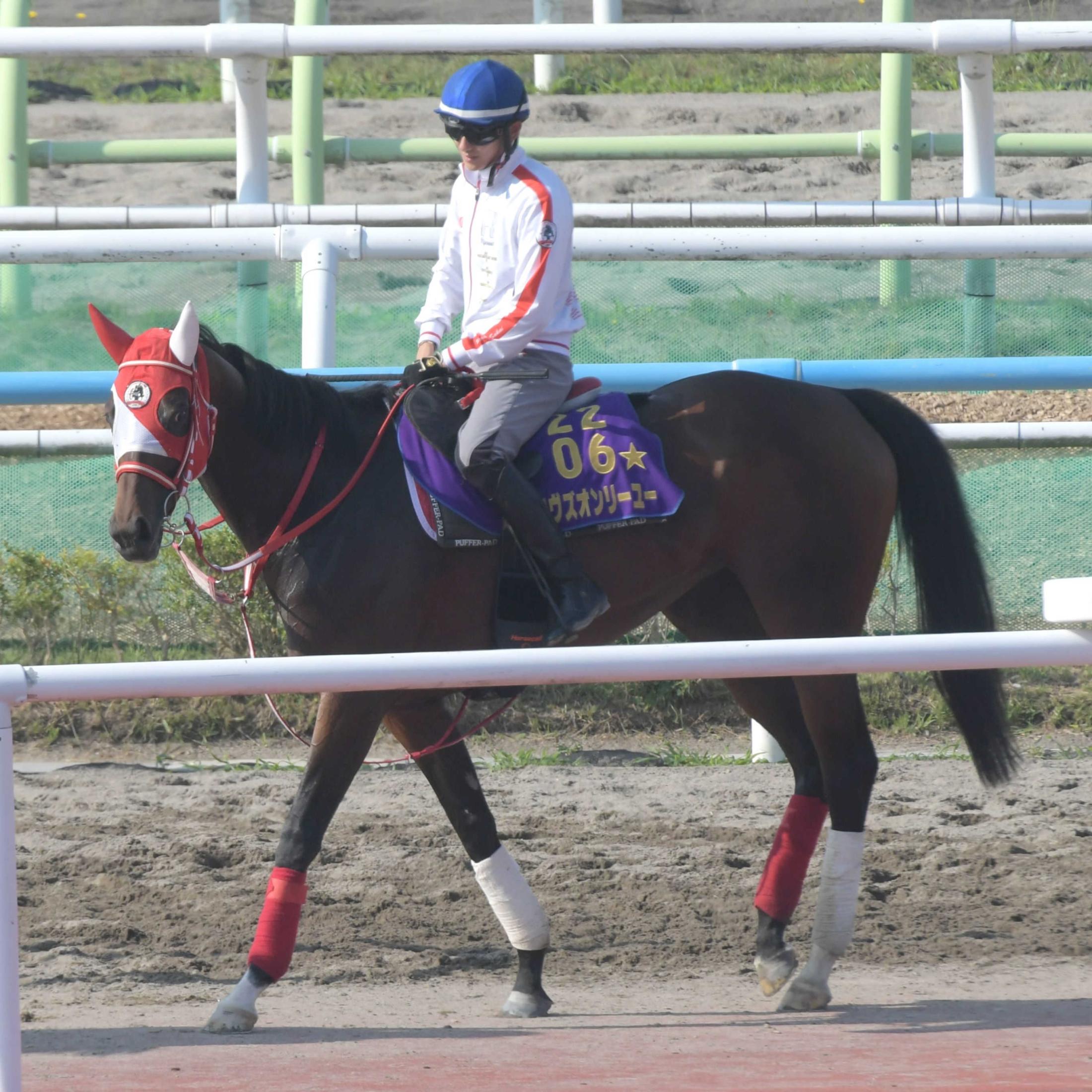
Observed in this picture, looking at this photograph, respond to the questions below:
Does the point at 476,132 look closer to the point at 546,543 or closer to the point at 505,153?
the point at 505,153

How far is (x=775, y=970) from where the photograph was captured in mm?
4270

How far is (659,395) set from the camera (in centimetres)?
454

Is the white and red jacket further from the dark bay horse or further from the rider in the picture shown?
the dark bay horse

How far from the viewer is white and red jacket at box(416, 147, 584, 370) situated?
4.20 m

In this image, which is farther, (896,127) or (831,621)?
(896,127)

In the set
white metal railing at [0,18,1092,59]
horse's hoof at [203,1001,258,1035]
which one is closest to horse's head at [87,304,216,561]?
horse's hoof at [203,1001,258,1035]

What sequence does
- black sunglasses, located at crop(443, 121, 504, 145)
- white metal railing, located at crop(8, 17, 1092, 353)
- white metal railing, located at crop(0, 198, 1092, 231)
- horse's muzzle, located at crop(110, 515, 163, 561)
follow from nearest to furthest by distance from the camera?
horse's muzzle, located at crop(110, 515, 163, 561)
black sunglasses, located at crop(443, 121, 504, 145)
white metal railing, located at crop(8, 17, 1092, 353)
white metal railing, located at crop(0, 198, 1092, 231)

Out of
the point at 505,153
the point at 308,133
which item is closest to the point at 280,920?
the point at 505,153

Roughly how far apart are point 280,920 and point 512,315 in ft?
5.16

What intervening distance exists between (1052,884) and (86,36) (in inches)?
189

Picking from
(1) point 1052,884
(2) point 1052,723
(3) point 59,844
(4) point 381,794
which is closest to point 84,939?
(3) point 59,844

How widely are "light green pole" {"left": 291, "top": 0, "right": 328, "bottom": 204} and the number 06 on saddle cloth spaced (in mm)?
4431

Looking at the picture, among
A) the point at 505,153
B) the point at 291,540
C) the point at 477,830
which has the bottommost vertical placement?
the point at 477,830

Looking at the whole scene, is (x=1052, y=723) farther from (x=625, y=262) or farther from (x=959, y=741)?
(x=625, y=262)
